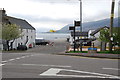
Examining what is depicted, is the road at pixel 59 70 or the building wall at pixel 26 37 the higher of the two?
the building wall at pixel 26 37

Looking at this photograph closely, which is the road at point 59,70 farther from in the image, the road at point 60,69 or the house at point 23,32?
the house at point 23,32

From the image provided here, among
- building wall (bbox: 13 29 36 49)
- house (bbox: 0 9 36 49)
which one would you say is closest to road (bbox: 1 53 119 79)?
house (bbox: 0 9 36 49)

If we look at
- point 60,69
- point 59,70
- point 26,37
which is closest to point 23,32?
point 26,37

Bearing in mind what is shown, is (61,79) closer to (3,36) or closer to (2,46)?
(3,36)

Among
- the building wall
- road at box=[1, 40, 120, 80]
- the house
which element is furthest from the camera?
the building wall

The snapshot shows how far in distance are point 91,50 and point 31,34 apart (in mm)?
41591

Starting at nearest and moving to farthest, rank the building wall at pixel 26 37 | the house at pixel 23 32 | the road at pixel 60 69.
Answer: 1. the road at pixel 60 69
2. the house at pixel 23 32
3. the building wall at pixel 26 37

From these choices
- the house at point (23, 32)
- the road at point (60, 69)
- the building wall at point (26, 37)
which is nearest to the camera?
the road at point (60, 69)

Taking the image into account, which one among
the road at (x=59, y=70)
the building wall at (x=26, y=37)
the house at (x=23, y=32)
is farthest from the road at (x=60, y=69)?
the building wall at (x=26, y=37)

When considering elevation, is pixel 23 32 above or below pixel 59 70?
above

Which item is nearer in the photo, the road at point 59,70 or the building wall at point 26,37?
the road at point 59,70

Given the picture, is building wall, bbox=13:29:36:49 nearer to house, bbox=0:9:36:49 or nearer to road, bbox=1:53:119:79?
house, bbox=0:9:36:49

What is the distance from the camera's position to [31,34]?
6119 centimetres

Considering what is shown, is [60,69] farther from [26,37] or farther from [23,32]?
[26,37]
